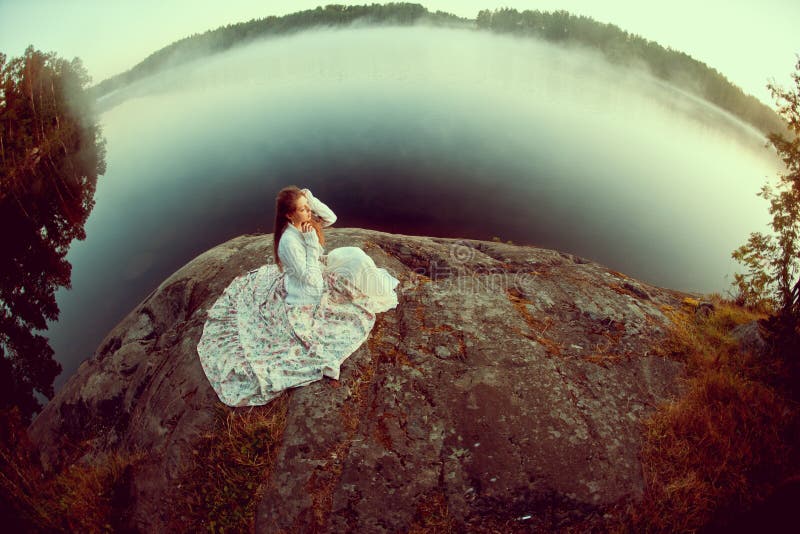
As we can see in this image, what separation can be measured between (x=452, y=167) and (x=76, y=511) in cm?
2720

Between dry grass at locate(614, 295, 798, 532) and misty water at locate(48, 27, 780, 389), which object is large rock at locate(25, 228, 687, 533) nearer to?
dry grass at locate(614, 295, 798, 532)

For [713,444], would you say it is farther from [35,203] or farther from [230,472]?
[35,203]

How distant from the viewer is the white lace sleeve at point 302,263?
5.47m

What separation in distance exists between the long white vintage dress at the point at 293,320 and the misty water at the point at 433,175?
1332cm

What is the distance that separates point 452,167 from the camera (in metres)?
28.2

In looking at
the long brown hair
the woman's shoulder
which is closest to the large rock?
the woman's shoulder

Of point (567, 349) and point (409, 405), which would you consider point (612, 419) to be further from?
point (409, 405)

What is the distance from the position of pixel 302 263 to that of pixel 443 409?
9.42 feet

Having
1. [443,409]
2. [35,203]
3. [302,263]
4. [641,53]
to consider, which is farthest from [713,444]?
[641,53]

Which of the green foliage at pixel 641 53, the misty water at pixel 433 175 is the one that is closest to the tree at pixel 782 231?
the misty water at pixel 433 175

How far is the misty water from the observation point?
2084 centimetres

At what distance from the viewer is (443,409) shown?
180 inches

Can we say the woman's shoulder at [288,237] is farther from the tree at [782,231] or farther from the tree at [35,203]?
the tree at [782,231]

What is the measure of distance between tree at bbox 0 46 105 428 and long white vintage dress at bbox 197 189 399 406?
455 centimetres
